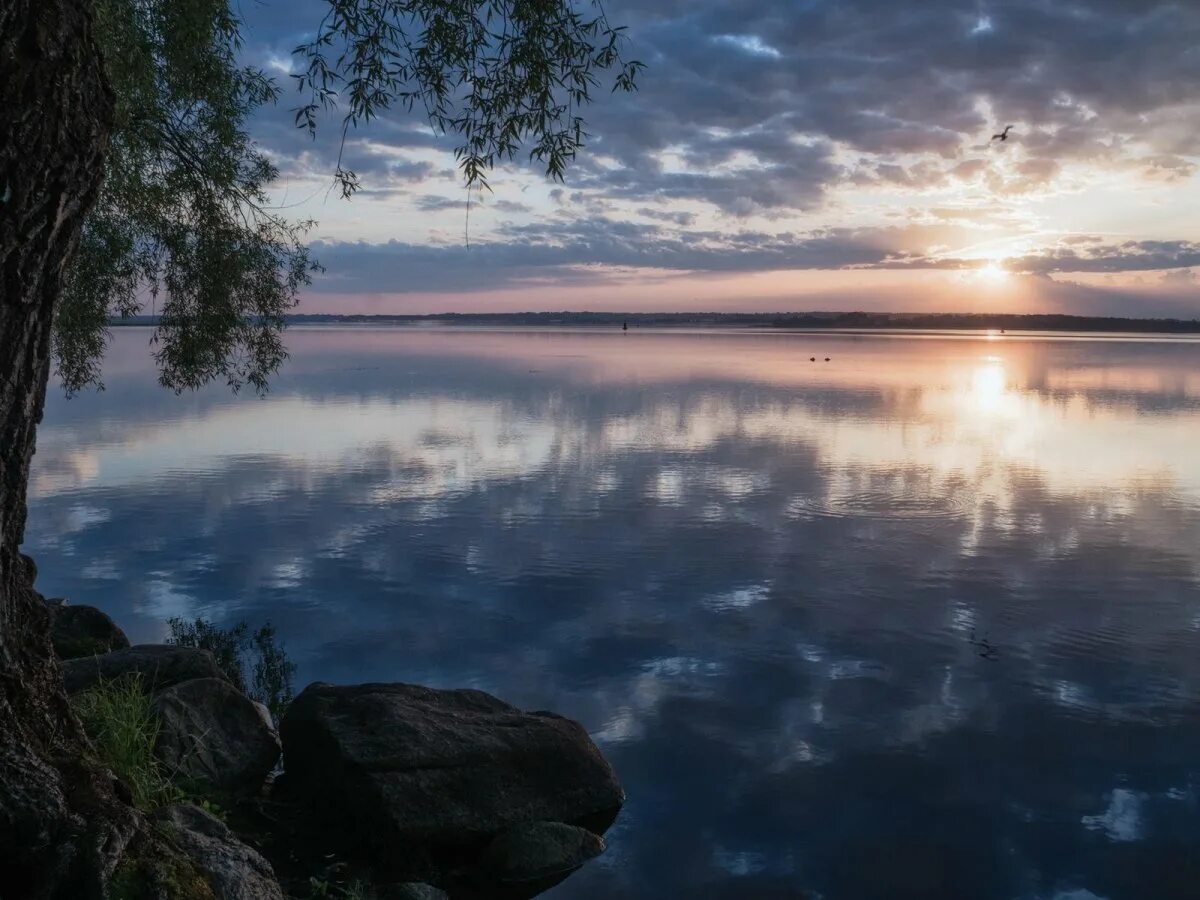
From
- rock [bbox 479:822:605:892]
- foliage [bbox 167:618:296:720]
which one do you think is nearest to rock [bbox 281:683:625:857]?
rock [bbox 479:822:605:892]

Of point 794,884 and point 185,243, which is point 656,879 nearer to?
point 794,884

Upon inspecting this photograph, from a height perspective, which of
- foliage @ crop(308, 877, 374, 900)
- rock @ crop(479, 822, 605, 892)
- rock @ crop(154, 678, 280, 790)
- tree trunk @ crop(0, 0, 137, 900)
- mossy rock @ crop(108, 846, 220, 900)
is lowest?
rock @ crop(479, 822, 605, 892)

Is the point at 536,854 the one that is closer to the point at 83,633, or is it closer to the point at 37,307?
the point at 37,307

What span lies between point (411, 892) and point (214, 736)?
3.29 metres

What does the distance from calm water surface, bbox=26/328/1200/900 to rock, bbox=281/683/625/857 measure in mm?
1007

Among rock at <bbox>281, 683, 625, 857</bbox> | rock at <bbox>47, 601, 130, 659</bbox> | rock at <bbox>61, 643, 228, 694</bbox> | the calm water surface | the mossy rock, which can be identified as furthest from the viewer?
rock at <bbox>47, 601, 130, 659</bbox>

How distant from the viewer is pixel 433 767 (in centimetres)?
1014

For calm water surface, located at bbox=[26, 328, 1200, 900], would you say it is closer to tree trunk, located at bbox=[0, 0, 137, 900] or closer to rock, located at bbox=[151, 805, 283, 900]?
rock, located at bbox=[151, 805, 283, 900]

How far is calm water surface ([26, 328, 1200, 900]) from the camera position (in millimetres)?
10578

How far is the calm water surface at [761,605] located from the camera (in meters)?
10.6

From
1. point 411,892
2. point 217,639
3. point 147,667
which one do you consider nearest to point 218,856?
point 411,892

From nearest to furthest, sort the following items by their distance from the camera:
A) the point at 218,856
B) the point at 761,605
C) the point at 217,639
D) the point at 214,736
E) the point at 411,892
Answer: the point at 218,856 → the point at 411,892 → the point at 214,736 → the point at 217,639 → the point at 761,605

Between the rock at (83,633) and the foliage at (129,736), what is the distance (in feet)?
12.9

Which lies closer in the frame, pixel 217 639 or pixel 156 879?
pixel 156 879
